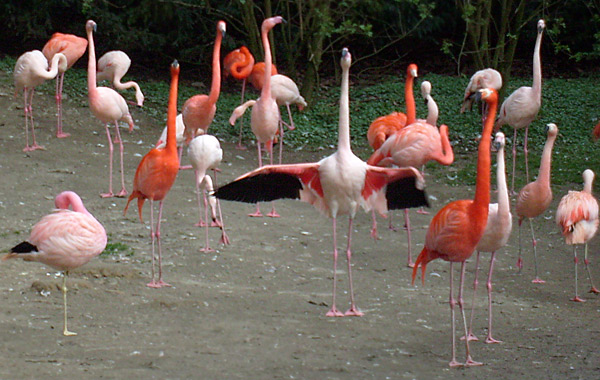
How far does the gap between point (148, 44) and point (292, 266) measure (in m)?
7.39

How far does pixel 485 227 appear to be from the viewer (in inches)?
186

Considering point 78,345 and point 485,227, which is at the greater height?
point 485,227

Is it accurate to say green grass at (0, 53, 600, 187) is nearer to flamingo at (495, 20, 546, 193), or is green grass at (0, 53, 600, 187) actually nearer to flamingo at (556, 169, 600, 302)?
flamingo at (495, 20, 546, 193)

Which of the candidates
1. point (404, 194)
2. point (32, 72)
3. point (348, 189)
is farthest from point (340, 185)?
point (32, 72)

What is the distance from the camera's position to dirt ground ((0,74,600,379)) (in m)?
4.46

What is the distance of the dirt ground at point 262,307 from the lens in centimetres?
446

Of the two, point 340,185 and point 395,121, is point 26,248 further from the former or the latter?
point 395,121

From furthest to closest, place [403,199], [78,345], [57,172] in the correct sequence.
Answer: [57,172] < [403,199] < [78,345]

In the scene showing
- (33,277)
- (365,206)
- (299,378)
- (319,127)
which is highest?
(319,127)

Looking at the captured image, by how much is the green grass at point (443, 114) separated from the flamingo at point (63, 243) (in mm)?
5075

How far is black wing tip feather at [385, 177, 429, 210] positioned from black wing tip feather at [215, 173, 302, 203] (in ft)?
1.88

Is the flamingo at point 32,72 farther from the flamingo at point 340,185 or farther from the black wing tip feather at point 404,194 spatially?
the black wing tip feather at point 404,194

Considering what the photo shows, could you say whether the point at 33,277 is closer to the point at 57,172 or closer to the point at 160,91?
the point at 57,172

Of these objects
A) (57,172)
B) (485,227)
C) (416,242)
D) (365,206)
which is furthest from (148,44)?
(485,227)
